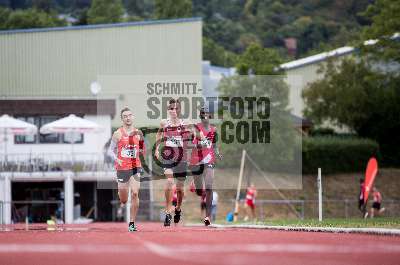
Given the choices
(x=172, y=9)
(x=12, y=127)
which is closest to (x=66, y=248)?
(x=12, y=127)

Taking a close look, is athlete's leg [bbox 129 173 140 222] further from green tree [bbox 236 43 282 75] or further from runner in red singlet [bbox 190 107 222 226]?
green tree [bbox 236 43 282 75]

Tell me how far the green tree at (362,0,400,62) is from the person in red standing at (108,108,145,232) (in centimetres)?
4606

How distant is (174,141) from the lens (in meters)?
19.8

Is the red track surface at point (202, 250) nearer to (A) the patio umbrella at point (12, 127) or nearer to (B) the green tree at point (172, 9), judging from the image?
(A) the patio umbrella at point (12, 127)

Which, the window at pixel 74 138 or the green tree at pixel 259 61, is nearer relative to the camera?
the window at pixel 74 138

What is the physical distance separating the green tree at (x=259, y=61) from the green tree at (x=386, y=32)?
7.61 meters

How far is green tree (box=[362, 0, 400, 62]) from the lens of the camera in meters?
63.7

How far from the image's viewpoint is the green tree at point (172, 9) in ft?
366

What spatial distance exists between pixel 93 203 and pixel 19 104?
26.3ft

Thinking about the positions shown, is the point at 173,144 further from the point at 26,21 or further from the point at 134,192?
the point at 26,21

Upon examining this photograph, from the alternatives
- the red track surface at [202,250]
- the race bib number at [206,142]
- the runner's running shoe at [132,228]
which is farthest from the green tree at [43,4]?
the red track surface at [202,250]

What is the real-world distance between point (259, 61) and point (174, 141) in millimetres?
53184

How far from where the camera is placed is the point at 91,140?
58.8 metres

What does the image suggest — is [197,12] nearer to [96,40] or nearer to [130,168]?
[96,40]
